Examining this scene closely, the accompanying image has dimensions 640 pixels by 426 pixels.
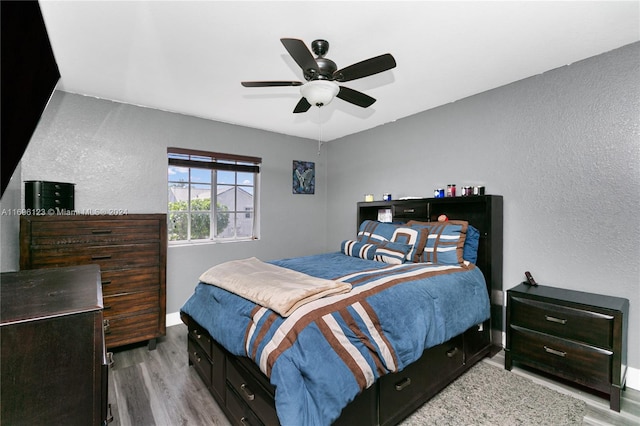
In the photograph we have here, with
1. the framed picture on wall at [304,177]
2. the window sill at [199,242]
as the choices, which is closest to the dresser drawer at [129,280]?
the window sill at [199,242]

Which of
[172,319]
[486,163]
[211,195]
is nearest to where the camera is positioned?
[486,163]

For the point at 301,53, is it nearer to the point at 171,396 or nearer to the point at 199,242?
the point at 171,396

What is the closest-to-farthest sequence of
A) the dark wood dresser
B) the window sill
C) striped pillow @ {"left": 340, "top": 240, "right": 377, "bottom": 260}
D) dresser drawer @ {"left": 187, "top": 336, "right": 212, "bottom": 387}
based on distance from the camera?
the dark wood dresser → dresser drawer @ {"left": 187, "top": 336, "right": 212, "bottom": 387} → striped pillow @ {"left": 340, "top": 240, "right": 377, "bottom": 260} → the window sill

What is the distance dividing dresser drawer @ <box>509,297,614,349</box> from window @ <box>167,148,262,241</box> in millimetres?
3220

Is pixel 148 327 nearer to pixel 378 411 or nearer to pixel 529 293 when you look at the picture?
pixel 378 411

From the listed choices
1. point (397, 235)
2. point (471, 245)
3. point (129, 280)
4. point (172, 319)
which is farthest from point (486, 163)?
point (172, 319)

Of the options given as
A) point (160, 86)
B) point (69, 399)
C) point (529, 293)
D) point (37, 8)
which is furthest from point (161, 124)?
point (529, 293)

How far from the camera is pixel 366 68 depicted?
1825 mm

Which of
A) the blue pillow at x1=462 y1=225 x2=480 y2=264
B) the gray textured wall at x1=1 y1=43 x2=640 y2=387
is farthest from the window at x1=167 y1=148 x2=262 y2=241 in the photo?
the blue pillow at x1=462 y1=225 x2=480 y2=264

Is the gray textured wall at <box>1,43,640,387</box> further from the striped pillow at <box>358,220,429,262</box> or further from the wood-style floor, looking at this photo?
the striped pillow at <box>358,220,429,262</box>

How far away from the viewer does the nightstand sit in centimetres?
196

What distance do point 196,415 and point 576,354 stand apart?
266 centimetres

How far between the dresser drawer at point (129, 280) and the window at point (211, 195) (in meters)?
0.87

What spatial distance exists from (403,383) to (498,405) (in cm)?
76
